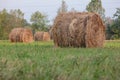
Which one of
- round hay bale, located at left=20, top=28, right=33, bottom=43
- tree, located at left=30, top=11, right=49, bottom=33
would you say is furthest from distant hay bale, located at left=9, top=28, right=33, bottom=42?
tree, located at left=30, top=11, right=49, bottom=33

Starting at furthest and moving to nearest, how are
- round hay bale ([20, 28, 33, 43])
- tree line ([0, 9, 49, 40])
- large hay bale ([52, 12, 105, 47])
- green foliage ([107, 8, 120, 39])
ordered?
1. tree line ([0, 9, 49, 40])
2. green foliage ([107, 8, 120, 39])
3. round hay bale ([20, 28, 33, 43])
4. large hay bale ([52, 12, 105, 47])

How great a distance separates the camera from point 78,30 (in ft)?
53.3

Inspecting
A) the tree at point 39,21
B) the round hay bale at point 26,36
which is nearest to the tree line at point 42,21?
the tree at point 39,21

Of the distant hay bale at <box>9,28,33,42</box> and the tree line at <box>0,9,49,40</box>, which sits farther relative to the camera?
the tree line at <box>0,9,49,40</box>

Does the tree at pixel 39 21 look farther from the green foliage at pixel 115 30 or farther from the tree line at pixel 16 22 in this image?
the green foliage at pixel 115 30

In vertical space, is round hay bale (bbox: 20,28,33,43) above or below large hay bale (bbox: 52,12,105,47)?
below

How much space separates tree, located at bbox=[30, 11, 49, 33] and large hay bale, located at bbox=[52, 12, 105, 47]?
59373 millimetres

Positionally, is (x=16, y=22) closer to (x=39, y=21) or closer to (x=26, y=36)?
(x=39, y=21)

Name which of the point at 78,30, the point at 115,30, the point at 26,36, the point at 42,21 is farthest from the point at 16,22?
the point at 78,30

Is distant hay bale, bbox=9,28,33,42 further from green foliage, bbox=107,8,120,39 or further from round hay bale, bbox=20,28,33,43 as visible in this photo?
green foliage, bbox=107,8,120,39

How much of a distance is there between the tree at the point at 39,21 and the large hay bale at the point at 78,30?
2338 inches

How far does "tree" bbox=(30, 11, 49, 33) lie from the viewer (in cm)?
7788

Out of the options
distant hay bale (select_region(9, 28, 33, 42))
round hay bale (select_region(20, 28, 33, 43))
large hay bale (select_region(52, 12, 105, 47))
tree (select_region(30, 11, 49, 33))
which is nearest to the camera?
large hay bale (select_region(52, 12, 105, 47))

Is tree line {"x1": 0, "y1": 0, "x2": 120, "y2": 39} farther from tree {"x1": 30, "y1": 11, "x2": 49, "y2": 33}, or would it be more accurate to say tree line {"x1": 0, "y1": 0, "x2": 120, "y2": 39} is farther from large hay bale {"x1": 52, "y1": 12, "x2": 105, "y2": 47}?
large hay bale {"x1": 52, "y1": 12, "x2": 105, "y2": 47}
